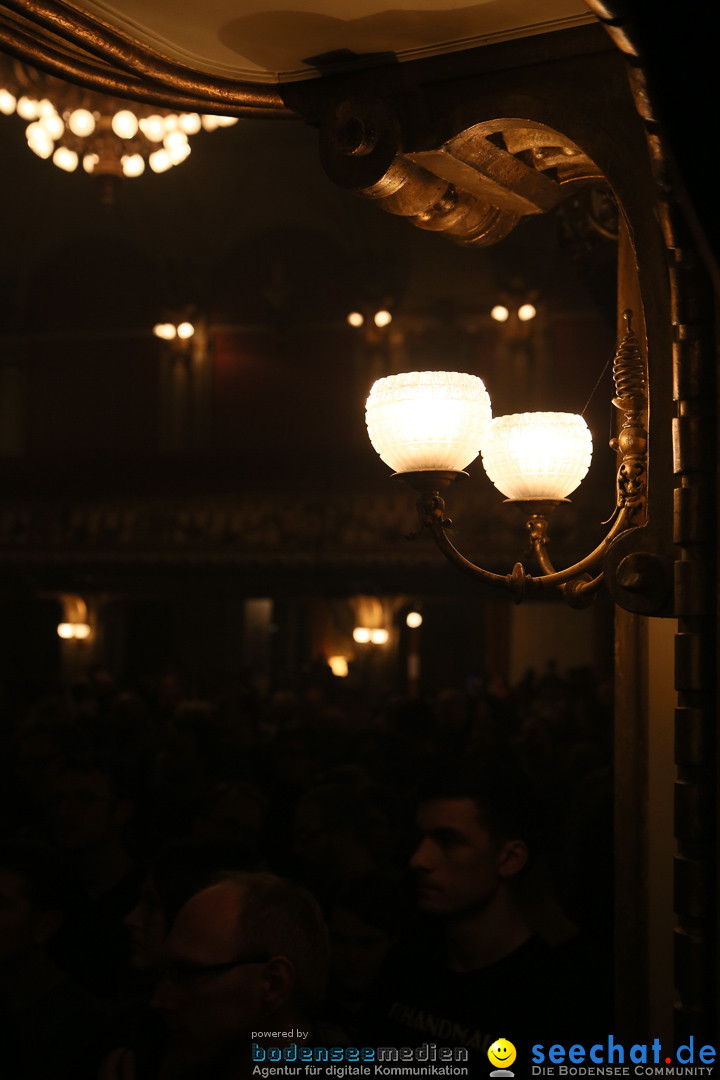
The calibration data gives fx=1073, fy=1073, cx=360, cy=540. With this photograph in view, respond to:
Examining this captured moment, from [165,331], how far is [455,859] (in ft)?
53.9

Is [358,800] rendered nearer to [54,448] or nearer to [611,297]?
[611,297]

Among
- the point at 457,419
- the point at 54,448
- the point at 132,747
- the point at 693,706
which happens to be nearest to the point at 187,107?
the point at 457,419

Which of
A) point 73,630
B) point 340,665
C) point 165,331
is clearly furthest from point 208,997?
point 73,630

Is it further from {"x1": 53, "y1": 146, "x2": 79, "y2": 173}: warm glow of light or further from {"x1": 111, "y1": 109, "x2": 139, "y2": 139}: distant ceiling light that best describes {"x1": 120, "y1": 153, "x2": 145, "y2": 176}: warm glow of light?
{"x1": 53, "y1": 146, "x2": 79, "y2": 173}: warm glow of light

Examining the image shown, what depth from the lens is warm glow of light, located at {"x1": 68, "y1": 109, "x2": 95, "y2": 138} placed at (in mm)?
8430

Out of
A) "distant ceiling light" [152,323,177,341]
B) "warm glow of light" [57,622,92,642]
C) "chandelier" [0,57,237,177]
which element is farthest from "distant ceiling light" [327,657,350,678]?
"chandelier" [0,57,237,177]

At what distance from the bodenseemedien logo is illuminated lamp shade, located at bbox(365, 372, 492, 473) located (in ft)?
4.20

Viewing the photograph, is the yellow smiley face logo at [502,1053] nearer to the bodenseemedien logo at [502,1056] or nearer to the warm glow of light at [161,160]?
the bodenseemedien logo at [502,1056]

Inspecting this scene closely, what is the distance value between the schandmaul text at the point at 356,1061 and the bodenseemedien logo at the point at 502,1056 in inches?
2.5

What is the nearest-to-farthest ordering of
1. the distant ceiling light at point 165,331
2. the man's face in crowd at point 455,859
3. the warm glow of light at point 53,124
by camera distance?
1. the man's face in crowd at point 455,859
2. the warm glow of light at point 53,124
3. the distant ceiling light at point 165,331

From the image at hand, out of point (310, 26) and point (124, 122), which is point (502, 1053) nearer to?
point (310, 26)

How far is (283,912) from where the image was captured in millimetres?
2117

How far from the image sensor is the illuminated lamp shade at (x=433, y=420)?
2.33m

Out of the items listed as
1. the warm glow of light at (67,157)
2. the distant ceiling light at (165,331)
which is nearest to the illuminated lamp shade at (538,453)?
the warm glow of light at (67,157)
